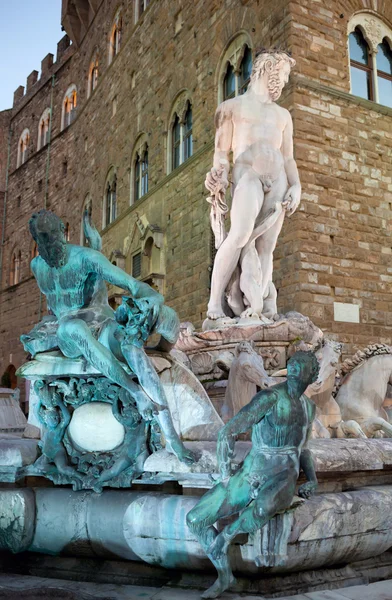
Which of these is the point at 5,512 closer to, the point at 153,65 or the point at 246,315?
the point at 246,315

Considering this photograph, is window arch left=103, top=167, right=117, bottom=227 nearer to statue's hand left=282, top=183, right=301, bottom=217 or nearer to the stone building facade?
the stone building facade

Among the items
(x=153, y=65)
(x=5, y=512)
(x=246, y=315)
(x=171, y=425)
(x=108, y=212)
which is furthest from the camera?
(x=108, y=212)

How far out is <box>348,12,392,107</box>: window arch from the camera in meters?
12.1

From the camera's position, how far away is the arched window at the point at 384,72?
1238cm

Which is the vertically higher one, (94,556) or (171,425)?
(171,425)

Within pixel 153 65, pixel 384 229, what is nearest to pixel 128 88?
pixel 153 65

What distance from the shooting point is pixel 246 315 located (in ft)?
17.5

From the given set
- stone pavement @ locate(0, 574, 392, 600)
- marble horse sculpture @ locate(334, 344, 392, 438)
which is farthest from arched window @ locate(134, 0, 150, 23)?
stone pavement @ locate(0, 574, 392, 600)

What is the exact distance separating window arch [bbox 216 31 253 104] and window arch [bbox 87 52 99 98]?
453 inches

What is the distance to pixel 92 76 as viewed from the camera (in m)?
24.7

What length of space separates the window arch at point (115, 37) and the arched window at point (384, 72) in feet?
36.8

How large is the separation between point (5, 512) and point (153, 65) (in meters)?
16.7

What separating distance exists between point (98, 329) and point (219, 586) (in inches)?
47.5

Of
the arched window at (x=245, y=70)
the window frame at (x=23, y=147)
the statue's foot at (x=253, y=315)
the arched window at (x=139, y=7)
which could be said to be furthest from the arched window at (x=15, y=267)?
the statue's foot at (x=253, y=315)
